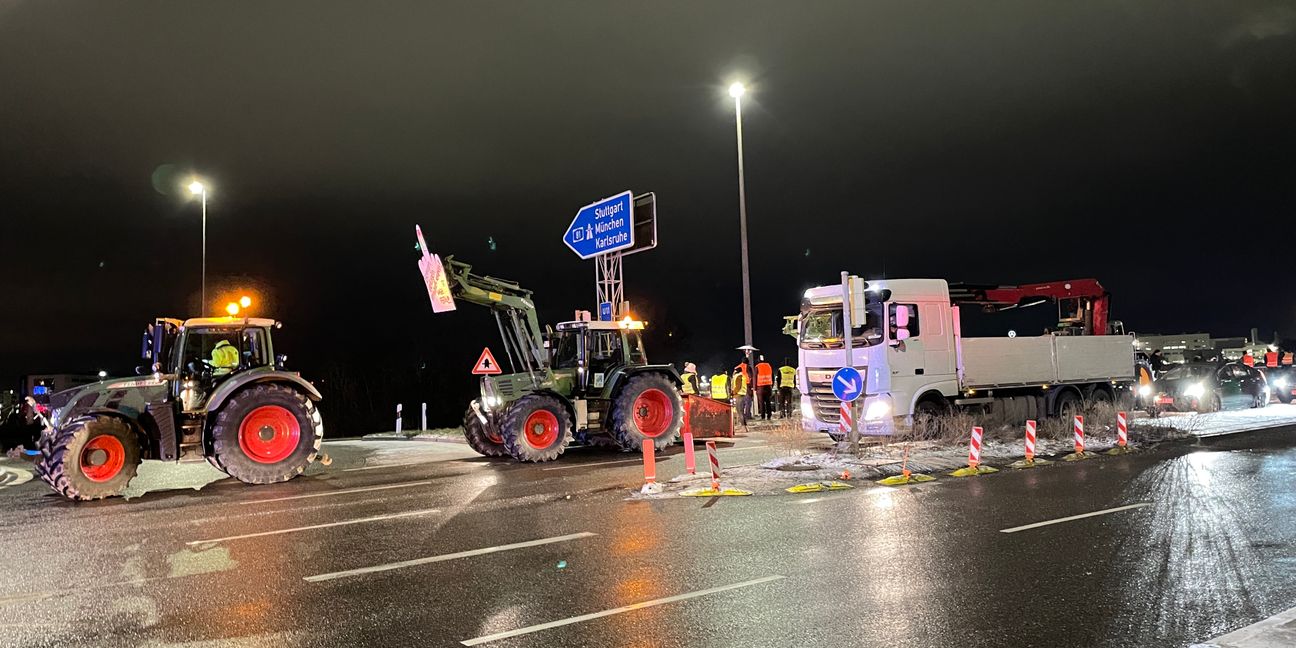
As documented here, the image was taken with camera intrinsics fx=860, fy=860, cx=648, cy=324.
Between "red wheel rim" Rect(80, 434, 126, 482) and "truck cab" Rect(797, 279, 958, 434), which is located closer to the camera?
"red wheel rim" Rect(80, 434, 126, 482)

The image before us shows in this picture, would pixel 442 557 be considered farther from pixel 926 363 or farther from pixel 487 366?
pixel 926 363

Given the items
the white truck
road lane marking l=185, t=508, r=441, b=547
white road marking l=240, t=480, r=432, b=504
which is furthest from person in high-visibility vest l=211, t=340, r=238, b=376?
the white truck

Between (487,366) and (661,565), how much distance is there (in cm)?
1004

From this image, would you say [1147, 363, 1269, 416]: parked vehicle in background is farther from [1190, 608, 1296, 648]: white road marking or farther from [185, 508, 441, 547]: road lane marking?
[185, 508, 441, 547]: road lane marking

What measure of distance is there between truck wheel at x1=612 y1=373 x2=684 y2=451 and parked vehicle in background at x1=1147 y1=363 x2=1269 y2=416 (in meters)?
14.2

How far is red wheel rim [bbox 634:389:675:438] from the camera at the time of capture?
16.3 meters

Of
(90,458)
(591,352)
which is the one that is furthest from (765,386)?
Answer: (90,458)

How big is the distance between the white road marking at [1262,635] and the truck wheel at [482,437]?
40.9 feet

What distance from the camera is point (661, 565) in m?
7.19

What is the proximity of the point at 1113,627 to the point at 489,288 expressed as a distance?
12.1 m

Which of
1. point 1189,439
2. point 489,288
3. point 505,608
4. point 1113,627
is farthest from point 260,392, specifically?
point 1189,439

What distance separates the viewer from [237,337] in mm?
13516

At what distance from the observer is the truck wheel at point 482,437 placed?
52.6 ft

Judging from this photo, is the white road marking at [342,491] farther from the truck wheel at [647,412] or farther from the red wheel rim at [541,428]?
the truck wheel at [647,412]
